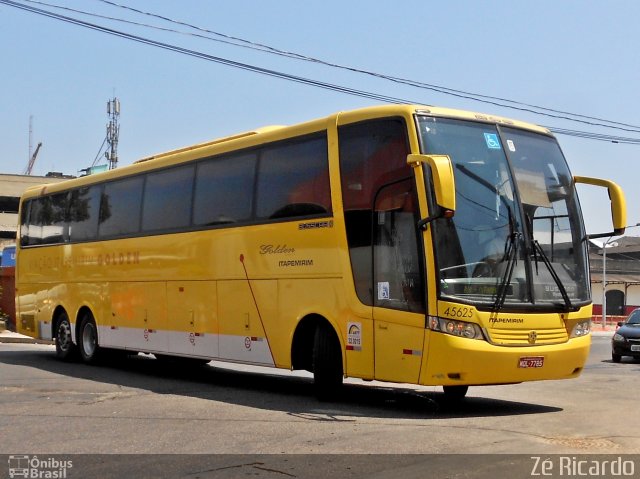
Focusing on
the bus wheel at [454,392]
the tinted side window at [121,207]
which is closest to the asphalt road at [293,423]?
the bus wheel at [454,392]

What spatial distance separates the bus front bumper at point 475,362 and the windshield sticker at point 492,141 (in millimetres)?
2576

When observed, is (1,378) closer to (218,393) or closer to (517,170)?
(218,393)

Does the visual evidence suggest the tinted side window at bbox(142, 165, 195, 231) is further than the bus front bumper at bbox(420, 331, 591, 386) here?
Yes

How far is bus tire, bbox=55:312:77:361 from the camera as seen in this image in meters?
19.0

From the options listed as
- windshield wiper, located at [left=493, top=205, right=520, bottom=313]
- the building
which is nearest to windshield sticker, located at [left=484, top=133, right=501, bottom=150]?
windshield wiper, located at [left=493, top=205, right=520, bottom=313]

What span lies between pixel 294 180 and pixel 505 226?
10.6ft

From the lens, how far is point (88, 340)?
61.0 ft

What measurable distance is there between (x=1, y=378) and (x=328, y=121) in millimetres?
7465

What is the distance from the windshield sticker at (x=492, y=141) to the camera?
11.3m

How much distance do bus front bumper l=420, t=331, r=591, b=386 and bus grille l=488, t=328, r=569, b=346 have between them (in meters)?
0.06

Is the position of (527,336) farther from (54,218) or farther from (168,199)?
(54,218)

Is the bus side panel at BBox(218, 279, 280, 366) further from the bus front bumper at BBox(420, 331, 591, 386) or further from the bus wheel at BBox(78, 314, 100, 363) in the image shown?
the bus wheel at BBox(78, 314, 100, 363)

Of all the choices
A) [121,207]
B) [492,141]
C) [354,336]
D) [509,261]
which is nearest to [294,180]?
[354,336]

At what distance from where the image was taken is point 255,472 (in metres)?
7.49
